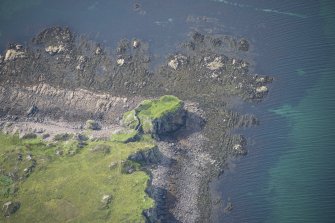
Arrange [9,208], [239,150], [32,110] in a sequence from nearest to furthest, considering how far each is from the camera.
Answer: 1. [9,208]
2. [239,150]
3. [32,110]

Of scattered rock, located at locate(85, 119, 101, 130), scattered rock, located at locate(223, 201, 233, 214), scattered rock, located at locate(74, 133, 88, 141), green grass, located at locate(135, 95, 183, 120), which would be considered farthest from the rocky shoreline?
green grass, located at locate(135, 95, 183, 120)

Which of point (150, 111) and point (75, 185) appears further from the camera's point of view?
point (150, 111)

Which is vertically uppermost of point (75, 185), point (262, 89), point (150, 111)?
point (262, 89)

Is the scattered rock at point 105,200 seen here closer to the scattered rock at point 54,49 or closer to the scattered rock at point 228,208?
the scattered rock at point 228,208

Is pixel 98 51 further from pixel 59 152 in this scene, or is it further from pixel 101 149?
pixel 59 152

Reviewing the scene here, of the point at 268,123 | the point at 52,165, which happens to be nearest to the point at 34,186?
the point at 52,165

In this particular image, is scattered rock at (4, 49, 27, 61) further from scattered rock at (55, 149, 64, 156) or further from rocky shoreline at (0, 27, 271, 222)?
scattered rock at (55, 149, 64, 156)

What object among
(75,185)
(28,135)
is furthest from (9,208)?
(28,135)
